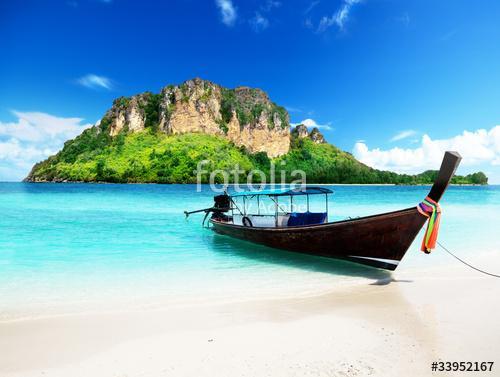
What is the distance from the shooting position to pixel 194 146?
348 ft

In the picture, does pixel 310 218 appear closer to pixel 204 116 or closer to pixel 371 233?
pixel 371 233

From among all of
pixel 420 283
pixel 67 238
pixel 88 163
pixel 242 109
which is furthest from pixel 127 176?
pixel 420 283

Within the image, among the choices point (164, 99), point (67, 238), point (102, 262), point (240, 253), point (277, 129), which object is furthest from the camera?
point (277, 129)

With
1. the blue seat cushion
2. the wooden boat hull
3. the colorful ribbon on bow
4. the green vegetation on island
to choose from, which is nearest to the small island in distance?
the green vegetation on island

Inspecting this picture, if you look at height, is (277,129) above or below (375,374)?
above

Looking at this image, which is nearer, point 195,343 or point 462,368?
point 462,368

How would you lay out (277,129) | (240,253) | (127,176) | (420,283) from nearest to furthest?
1. (420,283)
2. (240,253)
3. (127,176)
4. (277,129)

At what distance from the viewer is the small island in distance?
102 metres

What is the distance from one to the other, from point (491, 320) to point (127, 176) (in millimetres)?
104255

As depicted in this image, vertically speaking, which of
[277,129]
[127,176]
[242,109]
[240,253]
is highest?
[242,109]

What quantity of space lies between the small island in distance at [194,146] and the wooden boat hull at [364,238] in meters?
87.1

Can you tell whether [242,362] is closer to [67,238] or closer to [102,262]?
[102,262]

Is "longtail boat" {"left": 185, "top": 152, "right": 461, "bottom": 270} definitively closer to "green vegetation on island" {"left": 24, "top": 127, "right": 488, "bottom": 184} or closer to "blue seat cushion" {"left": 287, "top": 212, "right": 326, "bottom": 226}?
"blue seat cushion" {"left": 287, "top": 212, "right": 326, "bottom": 226}

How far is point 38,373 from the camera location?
3.96 m
